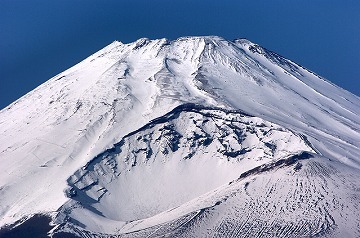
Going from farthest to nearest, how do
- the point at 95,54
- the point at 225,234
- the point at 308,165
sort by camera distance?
the point at 95,54 < the point at 308,165 < the point at 225,234

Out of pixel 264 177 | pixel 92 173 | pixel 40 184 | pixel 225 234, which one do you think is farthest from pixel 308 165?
pixel 40 184

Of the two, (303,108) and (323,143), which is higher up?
(303,108)

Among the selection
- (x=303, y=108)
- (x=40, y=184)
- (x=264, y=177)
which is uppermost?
(x=303, y=108)

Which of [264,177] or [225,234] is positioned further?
[264,177]

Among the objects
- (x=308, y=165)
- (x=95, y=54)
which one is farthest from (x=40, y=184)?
(x=95, y=54)

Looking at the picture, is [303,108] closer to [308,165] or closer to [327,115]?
[327,115]

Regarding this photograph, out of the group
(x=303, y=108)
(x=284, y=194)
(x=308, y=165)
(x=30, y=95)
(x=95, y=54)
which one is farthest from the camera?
(x=95, y=54)
